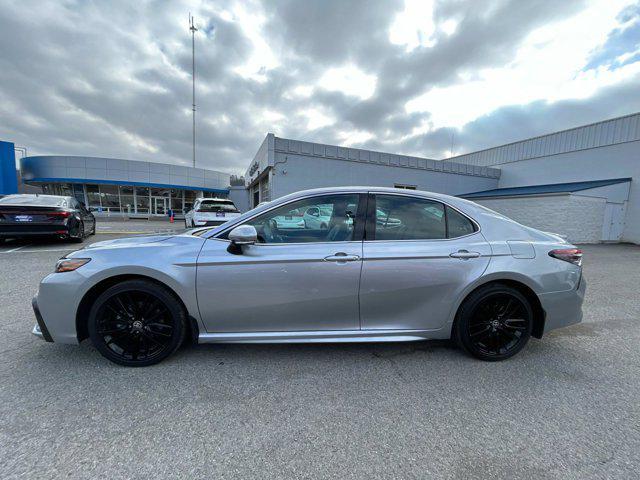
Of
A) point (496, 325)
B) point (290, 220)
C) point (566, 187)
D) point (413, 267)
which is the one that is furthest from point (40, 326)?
point (566, 187)

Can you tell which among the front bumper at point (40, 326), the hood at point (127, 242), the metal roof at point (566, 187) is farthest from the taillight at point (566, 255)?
the metal roof at point (566, 187)

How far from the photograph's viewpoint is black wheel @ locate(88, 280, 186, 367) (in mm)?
2389

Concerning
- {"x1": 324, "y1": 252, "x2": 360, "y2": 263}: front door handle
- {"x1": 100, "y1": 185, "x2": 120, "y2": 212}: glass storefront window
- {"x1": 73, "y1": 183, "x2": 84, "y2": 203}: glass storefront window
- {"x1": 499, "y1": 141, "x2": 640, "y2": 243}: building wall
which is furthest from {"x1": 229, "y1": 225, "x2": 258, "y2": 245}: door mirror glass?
{"x1": 73, "y1": 183, "x2": 84, "y2": 203}: glass storefront window

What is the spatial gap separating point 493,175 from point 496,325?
75.6 feet

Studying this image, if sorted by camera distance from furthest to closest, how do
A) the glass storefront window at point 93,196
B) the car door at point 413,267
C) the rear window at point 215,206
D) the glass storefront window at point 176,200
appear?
the glass storefront window at point 176,200, the glass storefront window at point 93,196, the rear window at point 215,206, the car door at point 413,267

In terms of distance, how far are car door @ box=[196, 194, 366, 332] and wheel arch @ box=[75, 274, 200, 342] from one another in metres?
0.13

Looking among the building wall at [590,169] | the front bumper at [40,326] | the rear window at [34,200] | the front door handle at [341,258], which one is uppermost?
the building wall at [590,169]

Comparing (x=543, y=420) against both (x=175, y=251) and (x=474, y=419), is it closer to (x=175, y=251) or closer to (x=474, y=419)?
(x=474, y=419)

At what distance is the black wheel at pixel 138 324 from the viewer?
2389 millimetres

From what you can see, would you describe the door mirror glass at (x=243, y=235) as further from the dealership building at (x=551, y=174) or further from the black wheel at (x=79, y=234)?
the dealership building at (x=551, y=174)

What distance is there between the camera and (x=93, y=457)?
1590mm

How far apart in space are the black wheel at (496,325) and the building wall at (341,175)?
39.1 feet

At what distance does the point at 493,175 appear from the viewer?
21.6 metres

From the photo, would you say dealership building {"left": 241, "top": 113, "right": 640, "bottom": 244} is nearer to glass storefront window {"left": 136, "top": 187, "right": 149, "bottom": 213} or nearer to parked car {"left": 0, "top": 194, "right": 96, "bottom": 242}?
parked car {"left": 0, "top": 194, "right": 96, "bottom": 242}
